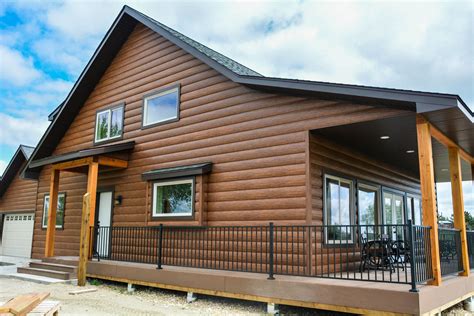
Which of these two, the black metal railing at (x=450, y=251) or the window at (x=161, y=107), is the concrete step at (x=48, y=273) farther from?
the black metal railing at (x=450, y=251)

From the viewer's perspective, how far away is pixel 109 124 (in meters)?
12.0

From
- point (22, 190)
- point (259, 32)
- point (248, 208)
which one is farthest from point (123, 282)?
point (259, 32)

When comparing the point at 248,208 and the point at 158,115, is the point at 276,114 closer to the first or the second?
the point at 248,208

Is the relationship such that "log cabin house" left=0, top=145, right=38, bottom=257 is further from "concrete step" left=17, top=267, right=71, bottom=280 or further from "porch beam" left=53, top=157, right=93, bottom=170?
"porch beam" left=53, top=157, right=93, bottom=170

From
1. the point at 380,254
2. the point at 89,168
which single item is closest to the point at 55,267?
the point at 89,168

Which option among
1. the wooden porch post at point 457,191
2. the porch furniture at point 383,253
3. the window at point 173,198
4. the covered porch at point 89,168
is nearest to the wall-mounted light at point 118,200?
the covered porch at point 89,168

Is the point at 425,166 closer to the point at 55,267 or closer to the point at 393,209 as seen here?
the point at 393,209

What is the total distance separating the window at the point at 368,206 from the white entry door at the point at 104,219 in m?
6.49

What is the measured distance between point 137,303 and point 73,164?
4.81 m

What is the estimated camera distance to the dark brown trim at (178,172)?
866 centimetres

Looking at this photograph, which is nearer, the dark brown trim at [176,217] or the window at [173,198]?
the dark brown trim at [176,217]

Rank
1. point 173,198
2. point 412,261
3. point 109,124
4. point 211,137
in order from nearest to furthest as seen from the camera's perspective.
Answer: point 412,261 → point 211,137 → point 173,198 → point 109,124

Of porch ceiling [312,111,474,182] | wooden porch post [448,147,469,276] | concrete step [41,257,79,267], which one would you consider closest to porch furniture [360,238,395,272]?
wooden porch post [448,147,469,276]

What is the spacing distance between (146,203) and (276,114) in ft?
13.8
